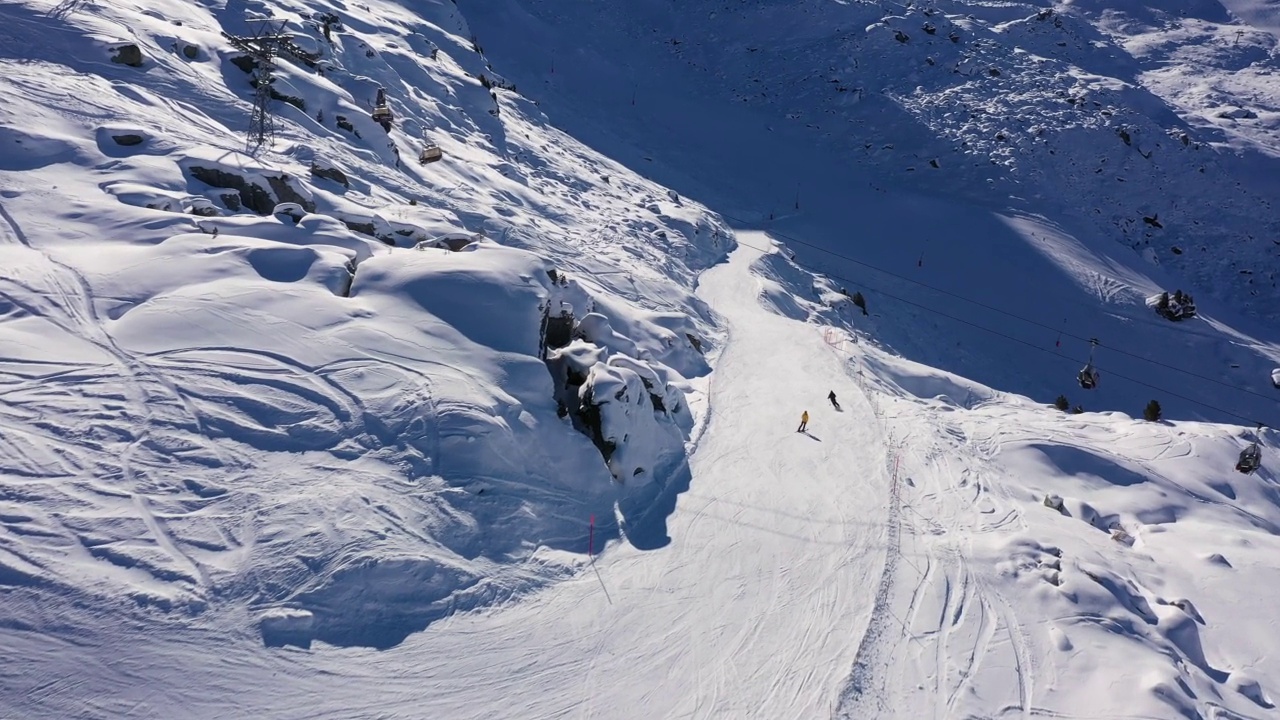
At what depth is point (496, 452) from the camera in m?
14.9

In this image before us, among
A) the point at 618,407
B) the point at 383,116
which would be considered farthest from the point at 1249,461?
the point at 383,116

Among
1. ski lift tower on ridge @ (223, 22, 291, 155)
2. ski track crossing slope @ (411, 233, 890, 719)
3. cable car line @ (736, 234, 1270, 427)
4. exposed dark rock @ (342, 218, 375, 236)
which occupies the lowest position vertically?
cable car line @ (736, 234, 1270, 427)

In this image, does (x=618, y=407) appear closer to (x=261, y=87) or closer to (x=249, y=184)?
(x=249, y=184)

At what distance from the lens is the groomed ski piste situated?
10.9m

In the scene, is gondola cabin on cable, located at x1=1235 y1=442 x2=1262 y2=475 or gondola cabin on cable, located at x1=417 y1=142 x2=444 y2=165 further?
gondola cabin on cable, located at x1=417 y1=142 x2=444 y2=165

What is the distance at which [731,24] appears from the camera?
63.7 m

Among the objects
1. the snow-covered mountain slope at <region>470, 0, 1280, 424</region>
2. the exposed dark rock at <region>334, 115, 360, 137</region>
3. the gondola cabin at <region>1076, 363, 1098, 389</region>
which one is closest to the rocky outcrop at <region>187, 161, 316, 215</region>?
the exposed dark rock at <region>334, 115, 360, 137</region>

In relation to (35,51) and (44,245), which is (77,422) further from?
(35,51)

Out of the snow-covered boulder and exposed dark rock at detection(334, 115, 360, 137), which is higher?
exposed dark rock at detection(334, 115, 360, 137)

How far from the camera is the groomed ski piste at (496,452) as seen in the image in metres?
10.9

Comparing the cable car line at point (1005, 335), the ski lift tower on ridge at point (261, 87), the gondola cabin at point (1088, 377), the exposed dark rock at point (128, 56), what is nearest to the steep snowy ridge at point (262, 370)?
the exposed dark rock at point (128, 56)

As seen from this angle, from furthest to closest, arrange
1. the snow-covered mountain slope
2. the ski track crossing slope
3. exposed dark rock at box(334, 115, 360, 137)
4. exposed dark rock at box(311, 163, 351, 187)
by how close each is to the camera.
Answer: the snow-covered mountain slope < exposed dark rock at box(334, 115, 360, 137) < exposed dark rock at box(311, 163, 351, 187) < the ski track crossing slope

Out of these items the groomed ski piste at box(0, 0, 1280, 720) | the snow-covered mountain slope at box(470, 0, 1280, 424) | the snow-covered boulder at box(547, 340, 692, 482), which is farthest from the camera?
the snow-covered mountain slope at box(470, 0, 1280, 424)

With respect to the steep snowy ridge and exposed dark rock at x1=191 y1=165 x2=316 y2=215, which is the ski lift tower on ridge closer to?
the steep snowy ridge
